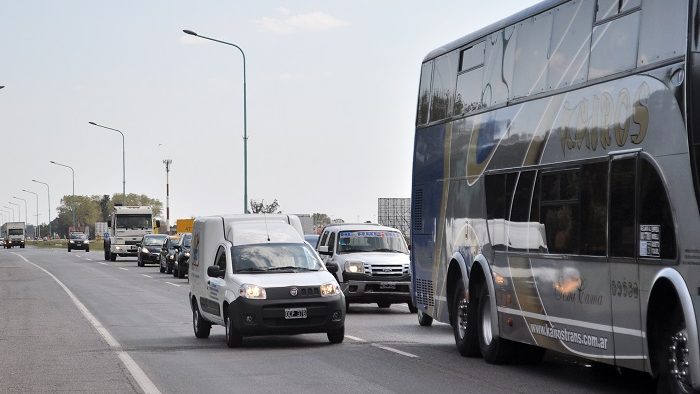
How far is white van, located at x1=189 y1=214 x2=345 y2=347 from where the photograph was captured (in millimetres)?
18172

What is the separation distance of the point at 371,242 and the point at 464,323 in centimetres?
1055

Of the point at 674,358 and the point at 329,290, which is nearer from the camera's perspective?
A: the point at 674,358

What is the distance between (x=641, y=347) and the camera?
439 inches

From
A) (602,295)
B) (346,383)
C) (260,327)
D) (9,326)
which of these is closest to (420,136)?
(260,327)

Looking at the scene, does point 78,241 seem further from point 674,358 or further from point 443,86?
point 674,358

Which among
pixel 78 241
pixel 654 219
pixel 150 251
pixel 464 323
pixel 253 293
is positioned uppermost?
pixel 654 219

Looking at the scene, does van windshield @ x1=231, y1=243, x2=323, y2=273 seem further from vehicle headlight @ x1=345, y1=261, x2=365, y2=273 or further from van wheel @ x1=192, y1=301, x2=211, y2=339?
vehicle headlight @ x1=345, y1=261, x2=365, y2=273

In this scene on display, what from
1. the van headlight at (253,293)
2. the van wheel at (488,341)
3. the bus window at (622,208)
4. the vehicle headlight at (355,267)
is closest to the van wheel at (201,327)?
the van headlight at (253,293)

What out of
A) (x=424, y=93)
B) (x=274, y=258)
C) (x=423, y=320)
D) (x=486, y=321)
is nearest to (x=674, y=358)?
(x=486, y=321)

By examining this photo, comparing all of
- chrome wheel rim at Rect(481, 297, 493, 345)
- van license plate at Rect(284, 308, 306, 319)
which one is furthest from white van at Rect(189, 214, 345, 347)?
chrome wheel rim at Rect(481, 297, 493, 345)

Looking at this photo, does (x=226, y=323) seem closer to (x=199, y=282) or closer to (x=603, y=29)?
(x=199, y=282)

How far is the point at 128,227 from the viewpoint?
2874 inches

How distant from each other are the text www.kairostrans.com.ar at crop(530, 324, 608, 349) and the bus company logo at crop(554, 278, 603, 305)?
0.32 m

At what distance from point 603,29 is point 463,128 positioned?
4783 mm
